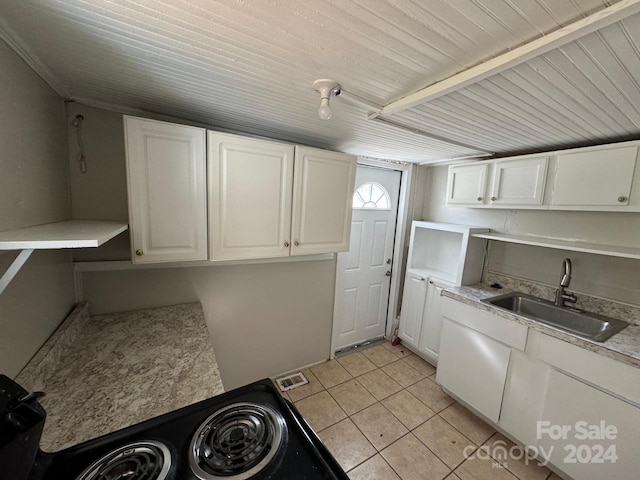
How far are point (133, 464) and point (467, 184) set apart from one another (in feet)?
8.85

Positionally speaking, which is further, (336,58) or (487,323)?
(487,323)

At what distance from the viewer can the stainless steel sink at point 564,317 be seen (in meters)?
1.61

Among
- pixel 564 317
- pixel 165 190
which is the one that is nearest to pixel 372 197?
pixel 564 317

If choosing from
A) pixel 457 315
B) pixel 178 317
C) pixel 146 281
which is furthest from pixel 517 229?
pixel 146 281

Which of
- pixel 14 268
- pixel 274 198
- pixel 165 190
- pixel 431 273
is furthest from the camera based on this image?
pixel 431 273

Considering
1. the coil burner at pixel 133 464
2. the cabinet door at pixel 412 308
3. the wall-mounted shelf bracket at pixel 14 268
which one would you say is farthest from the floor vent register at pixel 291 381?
the wall-mounted shelf bracket at pixel 14 268

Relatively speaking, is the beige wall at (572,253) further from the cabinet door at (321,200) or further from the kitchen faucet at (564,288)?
the cabinet door at (321,200)

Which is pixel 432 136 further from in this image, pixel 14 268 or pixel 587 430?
pixel 14 268

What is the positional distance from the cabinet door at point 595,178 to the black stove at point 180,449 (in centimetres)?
219

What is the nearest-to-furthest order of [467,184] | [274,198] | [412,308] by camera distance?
1. [274,198]
2. [467,184]
3. [412,308]

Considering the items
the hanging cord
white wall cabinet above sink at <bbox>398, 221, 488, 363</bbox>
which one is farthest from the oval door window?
the hanging cord

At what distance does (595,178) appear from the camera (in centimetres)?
159

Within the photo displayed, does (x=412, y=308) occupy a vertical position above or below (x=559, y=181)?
below

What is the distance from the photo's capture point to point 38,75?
3.63 ft
